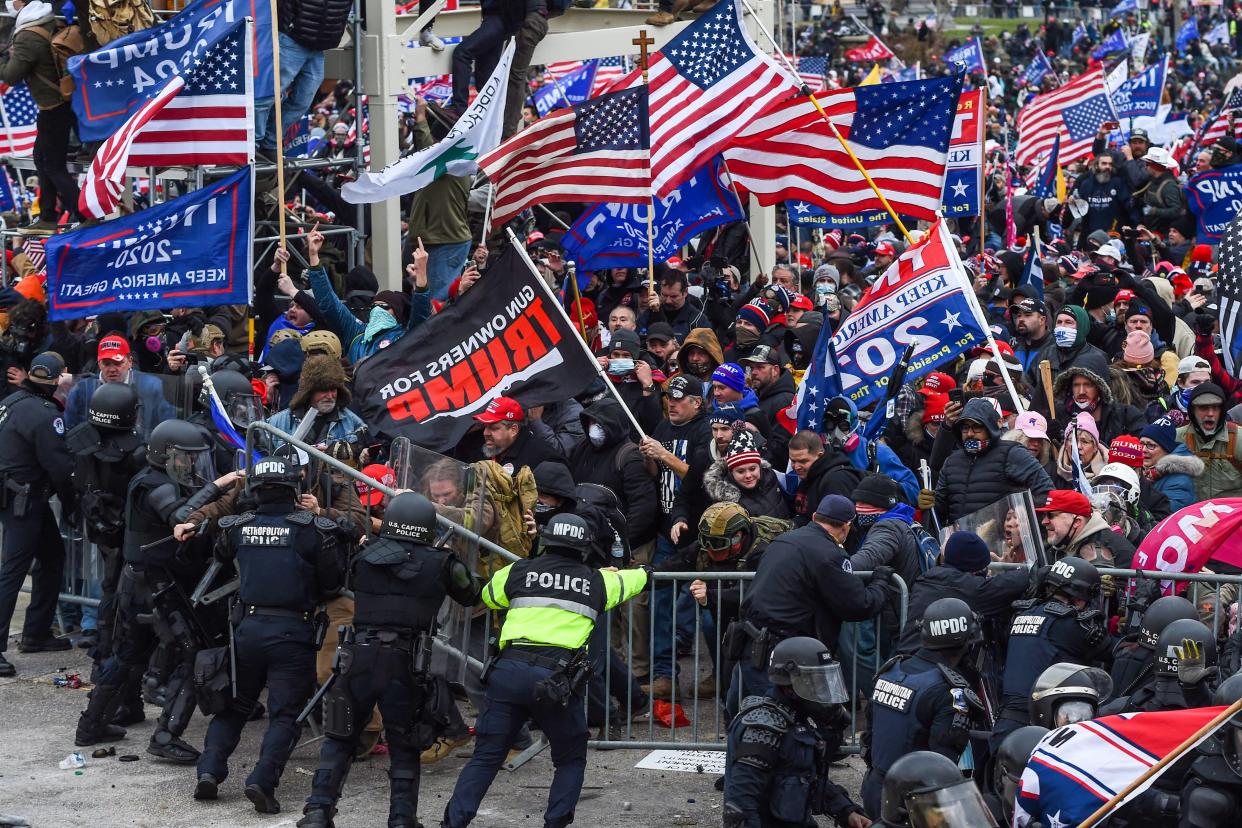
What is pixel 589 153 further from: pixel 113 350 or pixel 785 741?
pixel 785 741

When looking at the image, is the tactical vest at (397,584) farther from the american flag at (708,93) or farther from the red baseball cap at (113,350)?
the american flag at (708,93)

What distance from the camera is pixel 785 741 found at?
8.41m

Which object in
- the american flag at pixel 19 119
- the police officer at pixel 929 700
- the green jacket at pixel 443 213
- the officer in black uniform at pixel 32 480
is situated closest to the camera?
the police officer at pixel 929 700

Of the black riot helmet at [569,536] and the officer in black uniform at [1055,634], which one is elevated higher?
the black riot helmet at [569,536]

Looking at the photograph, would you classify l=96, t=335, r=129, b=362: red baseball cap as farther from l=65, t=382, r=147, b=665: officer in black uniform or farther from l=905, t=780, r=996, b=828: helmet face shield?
l=905, t=780, r=996, b=828: helmet face shield

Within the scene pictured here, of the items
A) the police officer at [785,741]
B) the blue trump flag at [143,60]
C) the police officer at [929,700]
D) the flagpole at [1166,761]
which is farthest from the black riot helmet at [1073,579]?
the blue trump flag at [143,60]

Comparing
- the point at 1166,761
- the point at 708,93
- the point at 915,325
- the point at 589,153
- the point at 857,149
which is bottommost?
the point at 1166,761

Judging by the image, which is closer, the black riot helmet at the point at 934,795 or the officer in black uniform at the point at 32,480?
the black riot helmet at the point at 934,795

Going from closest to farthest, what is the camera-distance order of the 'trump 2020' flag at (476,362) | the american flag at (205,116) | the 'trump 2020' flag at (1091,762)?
the 'trump 2020' flag at (1091,762) < the 'trump 2020' flag at (476,362) < the american flag at (205,116)

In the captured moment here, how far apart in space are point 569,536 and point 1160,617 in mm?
2677

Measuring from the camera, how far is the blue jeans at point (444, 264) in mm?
15391

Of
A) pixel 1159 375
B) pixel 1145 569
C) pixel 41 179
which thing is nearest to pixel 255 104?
pixel 41 179

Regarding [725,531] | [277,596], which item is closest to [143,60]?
[277,596]

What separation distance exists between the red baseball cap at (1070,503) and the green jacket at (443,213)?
6.46 m
